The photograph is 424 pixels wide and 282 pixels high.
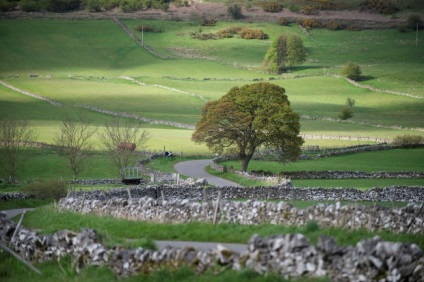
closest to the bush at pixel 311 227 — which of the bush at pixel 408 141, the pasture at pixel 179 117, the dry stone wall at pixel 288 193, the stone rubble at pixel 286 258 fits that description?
the pasture at pixel 179 117

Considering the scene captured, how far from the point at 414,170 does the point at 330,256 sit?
62.7 m

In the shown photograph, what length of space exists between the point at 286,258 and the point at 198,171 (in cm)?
5687

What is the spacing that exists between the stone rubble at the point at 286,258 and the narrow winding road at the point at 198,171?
1618 inches

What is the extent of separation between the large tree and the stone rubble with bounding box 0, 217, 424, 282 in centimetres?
5663

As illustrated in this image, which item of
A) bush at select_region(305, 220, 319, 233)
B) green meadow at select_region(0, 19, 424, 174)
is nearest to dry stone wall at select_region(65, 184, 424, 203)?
bush at select_region(305, 220, 319, 233)

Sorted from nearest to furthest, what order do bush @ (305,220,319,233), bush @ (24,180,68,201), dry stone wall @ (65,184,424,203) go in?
1. bush @ (305,220,319,233)
2. dry stone wall @ (65,184,424,203)
3. bush @ (24,180,68,201)

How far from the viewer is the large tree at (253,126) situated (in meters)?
81.8

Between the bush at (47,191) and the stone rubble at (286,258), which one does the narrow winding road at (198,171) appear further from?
the stone rubble at (286,258)

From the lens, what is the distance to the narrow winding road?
66988 mm

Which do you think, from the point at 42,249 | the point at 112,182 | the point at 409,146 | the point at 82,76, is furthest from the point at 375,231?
the point at 82,76

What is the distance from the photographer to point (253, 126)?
8212cm

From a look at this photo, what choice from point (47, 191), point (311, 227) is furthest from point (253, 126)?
point (311, 227)

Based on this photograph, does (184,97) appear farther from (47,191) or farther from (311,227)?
(311,227)

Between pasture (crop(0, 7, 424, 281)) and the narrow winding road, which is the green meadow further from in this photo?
the narrow winding road
